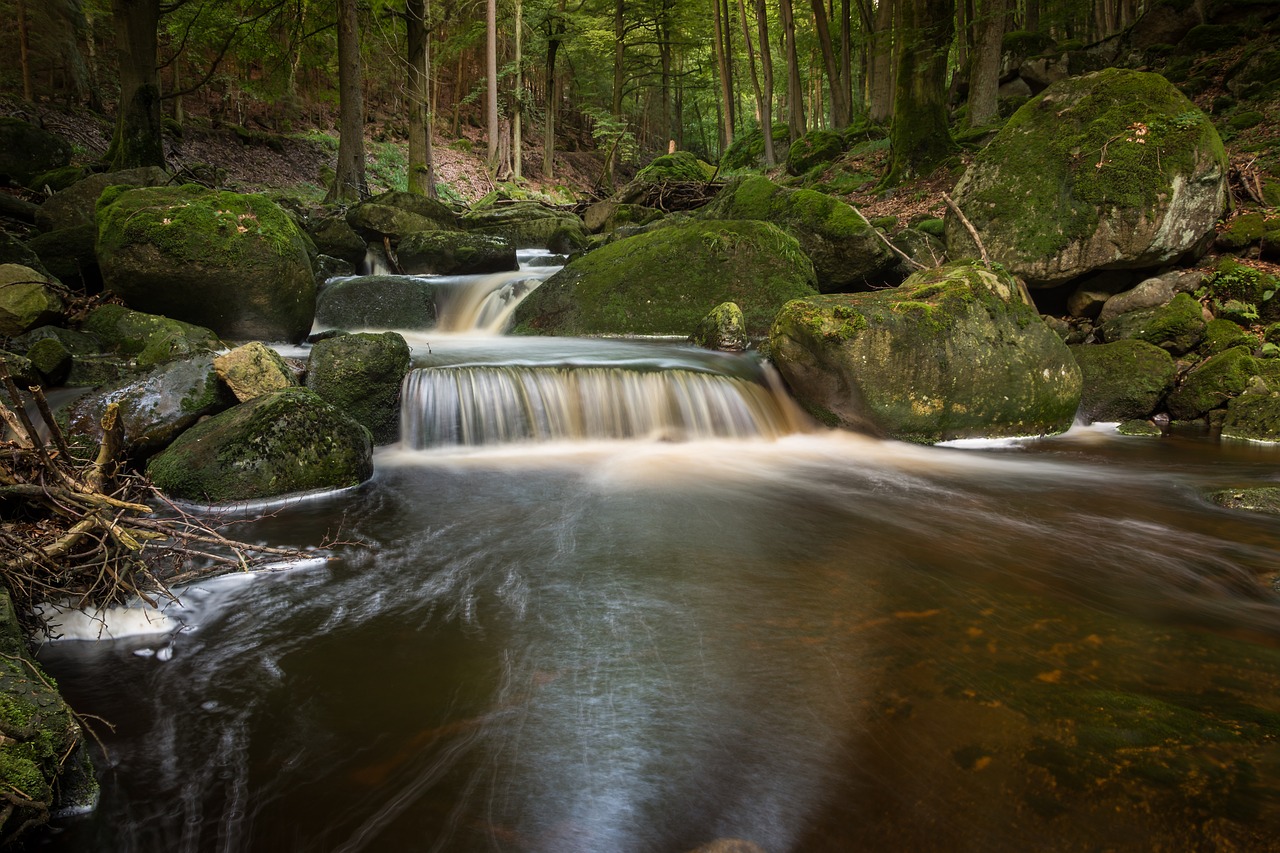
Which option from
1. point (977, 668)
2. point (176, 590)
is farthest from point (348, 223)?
point (977, 668)

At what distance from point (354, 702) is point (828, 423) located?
628cm

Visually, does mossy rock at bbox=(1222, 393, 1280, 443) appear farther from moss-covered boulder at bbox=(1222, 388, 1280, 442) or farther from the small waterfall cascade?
the small waterfall cascade

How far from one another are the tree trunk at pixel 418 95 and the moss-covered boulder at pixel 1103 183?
13.3 metres

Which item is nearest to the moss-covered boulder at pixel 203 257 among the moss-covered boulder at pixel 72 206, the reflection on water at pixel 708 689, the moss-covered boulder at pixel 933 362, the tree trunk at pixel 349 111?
the moss-covered boulder at pixel 72 206

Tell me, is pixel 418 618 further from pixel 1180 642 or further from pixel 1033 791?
pixel 1180 642

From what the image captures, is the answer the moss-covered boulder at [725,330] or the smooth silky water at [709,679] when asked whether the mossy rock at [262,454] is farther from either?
the moss-covered boulder at [725,330]

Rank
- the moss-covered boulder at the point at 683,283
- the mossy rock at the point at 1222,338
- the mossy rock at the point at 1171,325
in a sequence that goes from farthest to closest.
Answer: the moss-covered boulder at the point at 683,283
the mossy rock at the point at 1171,325
the mossy rock at the point at 1222,338

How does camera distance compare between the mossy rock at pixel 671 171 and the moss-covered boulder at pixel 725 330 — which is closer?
the moss-covered boulder at pixel 725 330

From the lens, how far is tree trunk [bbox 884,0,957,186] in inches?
528

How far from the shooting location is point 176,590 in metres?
3.88

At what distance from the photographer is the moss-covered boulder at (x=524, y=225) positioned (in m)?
18.2

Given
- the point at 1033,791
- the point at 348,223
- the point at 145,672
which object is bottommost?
the point at 1033,791

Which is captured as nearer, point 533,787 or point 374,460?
point 533,787

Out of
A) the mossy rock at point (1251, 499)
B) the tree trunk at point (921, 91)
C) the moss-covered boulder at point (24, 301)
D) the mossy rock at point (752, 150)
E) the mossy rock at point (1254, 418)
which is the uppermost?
the mossy rock at point (752, 150)
